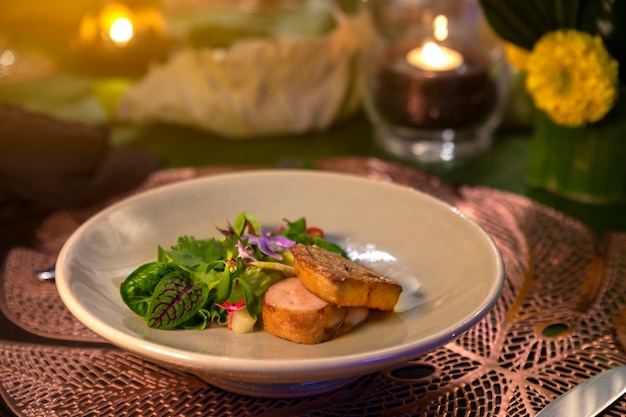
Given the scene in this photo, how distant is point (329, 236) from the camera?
129 cm

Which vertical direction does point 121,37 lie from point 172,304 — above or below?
above

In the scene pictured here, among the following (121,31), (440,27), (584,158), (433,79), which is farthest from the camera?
(121,31)

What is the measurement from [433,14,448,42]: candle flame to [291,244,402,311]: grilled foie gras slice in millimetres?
1065

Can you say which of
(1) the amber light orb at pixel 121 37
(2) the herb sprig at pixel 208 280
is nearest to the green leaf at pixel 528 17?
(2) the herb sprig at pixel 208 280

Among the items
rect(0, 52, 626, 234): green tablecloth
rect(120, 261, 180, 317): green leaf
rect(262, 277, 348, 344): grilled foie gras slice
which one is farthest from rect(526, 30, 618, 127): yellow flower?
rect(120, 261, 180, 317): green leaf

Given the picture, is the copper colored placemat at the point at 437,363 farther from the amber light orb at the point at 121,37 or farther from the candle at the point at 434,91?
the amber light orb at the point at 121,37

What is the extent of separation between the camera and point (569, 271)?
1.33m

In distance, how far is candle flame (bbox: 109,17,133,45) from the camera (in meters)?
2.29

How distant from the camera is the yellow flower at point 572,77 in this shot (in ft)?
4.98

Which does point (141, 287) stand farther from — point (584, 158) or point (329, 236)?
point (584, 158)

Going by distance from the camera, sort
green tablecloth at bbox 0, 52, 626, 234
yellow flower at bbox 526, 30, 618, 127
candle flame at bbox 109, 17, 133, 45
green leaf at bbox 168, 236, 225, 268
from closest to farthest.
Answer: green leaf at bbox 168, 236, 225, 268, yellow flower at bbox 526, 30, 618, 127, green tablecloth at bbox 0, 52, 626, 234, candle flame at bbox 109, 17, 133, 45

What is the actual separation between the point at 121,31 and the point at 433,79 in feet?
3.29

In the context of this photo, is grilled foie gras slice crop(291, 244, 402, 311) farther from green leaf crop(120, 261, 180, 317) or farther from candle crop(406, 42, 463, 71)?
candle crop(406, 42, 463, 71)

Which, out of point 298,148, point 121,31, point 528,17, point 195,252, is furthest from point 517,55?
point 121,31
